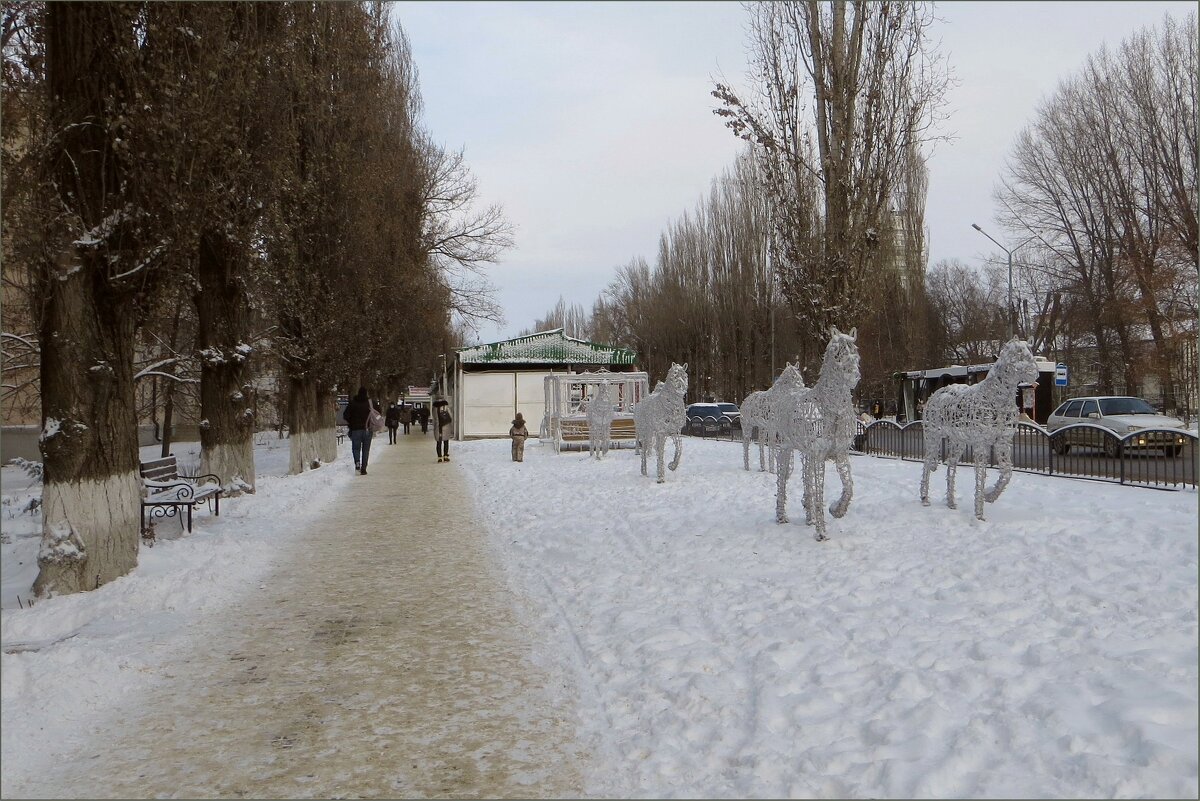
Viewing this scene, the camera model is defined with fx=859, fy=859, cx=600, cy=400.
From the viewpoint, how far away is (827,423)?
8.54 meters

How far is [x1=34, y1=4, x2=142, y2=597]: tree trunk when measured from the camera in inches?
280

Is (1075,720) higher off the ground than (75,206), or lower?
lower

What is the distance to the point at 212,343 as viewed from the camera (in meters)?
13.4

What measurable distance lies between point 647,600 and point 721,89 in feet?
40.3

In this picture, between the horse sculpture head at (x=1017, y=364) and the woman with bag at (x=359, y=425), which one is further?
the woman with bag at (x=359, y=425)

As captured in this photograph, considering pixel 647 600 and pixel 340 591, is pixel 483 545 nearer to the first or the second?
pixel 340 591

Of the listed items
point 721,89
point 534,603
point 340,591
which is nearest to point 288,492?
point 340,591

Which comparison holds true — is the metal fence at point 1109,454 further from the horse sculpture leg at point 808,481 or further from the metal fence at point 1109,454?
the horse sculpture leg at point 808,481

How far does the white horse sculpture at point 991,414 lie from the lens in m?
8.86

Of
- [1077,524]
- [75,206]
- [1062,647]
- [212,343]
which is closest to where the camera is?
[1062,647]

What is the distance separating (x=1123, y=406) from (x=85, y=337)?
68.4ft

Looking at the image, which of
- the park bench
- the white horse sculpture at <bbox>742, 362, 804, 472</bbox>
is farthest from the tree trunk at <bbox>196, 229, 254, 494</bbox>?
the white horse sculpture at <bbox>742, 362, 804, 472</bbox>

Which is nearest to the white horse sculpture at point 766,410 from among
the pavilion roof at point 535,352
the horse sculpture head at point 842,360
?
the horse sculpture head at point 842,360

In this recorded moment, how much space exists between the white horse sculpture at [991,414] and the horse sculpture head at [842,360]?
66.6 inches
